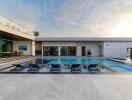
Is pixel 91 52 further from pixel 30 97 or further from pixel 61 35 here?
pixel 30 97

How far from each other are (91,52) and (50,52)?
6.89m

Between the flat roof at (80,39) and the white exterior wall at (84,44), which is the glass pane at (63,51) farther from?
the flat roof at (80,39)

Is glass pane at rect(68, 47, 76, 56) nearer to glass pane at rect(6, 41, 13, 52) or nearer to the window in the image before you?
the window

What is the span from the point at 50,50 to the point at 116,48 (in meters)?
10.7

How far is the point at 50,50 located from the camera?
86.9 feet

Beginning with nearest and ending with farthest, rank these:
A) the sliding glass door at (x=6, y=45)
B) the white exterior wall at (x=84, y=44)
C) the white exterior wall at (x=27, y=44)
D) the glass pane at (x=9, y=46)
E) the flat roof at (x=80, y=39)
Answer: the sliding glass door at (x=6, y=45), the glass pane at (x=9, y=46), the flat roof at (x=80, y=39), the white exterior wall at (x=27, y=44), the white exterior wall at (x=84, y=44)

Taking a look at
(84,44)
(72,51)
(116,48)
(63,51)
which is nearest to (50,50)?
(63,51)

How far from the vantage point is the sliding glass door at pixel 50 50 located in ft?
86.5

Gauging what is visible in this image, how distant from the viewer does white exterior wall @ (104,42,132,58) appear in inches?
958

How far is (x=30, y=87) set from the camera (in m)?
5.63

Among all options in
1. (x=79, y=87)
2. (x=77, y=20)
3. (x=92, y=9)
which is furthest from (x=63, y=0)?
(x=79, y=87)

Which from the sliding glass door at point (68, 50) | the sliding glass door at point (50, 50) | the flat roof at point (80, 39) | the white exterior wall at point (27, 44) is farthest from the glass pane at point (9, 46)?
the sliding glass door at point (68, 50)

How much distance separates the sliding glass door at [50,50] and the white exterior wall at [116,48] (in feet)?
26.9

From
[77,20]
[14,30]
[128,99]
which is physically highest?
[77,20]
